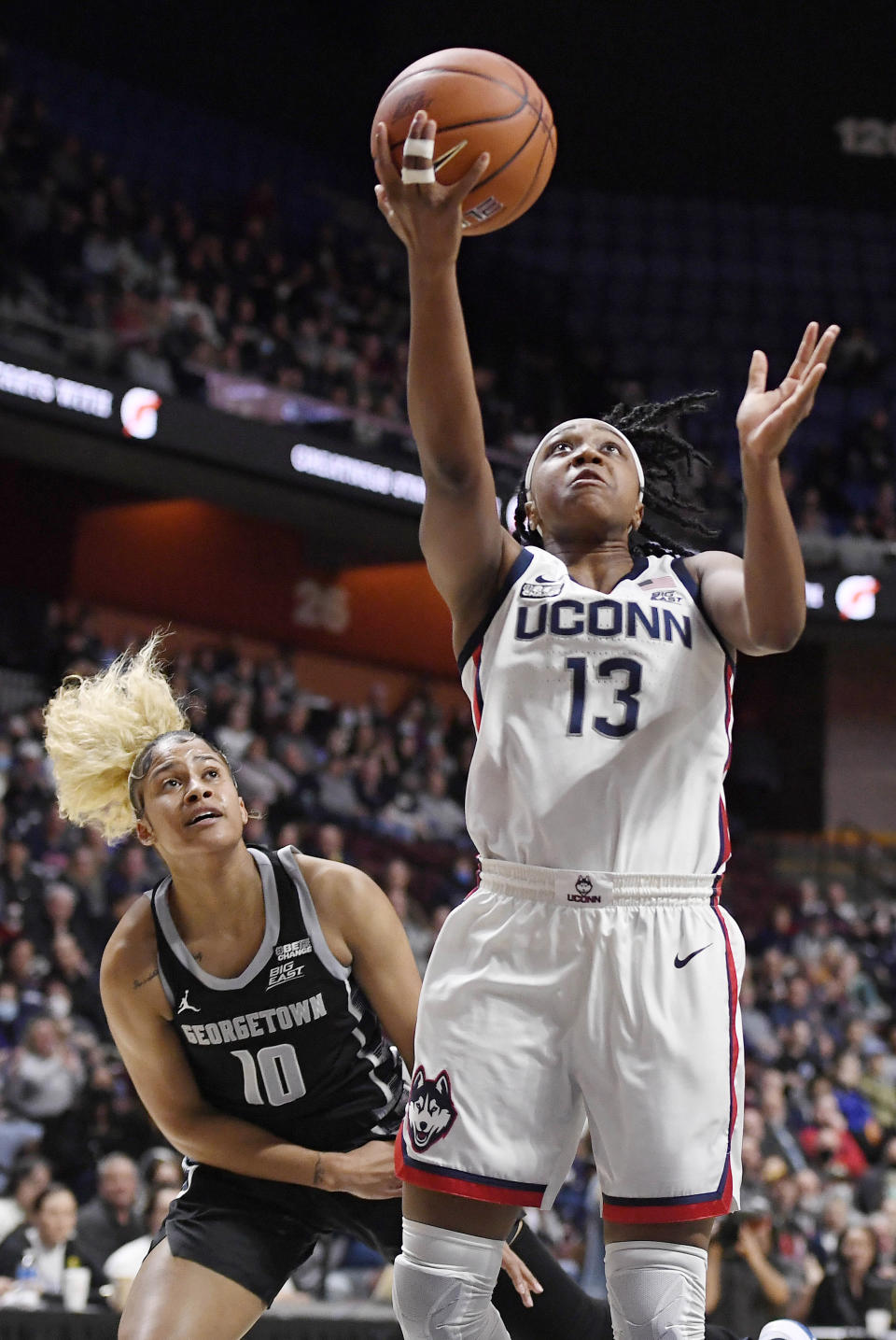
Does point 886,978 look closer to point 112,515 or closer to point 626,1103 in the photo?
point 112,515

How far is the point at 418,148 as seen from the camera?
91.0 inches

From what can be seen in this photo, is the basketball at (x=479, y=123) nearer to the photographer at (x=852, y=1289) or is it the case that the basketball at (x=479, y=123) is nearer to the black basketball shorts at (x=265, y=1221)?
the black basketball shorts at (x=265, y=1221)

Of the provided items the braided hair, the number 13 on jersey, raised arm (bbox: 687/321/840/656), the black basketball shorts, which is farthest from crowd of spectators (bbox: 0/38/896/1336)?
raised arm (bbox: 687/321/840/656)

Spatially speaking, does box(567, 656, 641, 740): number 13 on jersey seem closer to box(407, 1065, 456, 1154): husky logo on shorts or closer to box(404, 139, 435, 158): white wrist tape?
box(407, 1065, 456, 1154): husky logo on shorts

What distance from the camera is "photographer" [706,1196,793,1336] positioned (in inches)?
257

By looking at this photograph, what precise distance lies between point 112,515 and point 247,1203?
10.7 m

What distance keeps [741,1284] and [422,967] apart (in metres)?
3.56

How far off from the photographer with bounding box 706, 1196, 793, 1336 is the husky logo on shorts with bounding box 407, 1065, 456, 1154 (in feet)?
14.7

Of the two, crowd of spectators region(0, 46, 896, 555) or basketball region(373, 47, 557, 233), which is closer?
basketball region(373, 47, 557, 233)

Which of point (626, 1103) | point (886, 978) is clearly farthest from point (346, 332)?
point (626, 1103)

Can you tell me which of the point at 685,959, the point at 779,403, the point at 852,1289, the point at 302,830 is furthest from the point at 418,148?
the point at 302,830

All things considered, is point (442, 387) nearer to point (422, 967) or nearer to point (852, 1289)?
point (852, 1289)

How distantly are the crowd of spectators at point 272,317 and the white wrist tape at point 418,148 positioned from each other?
820cm

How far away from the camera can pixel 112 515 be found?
44.3ft
